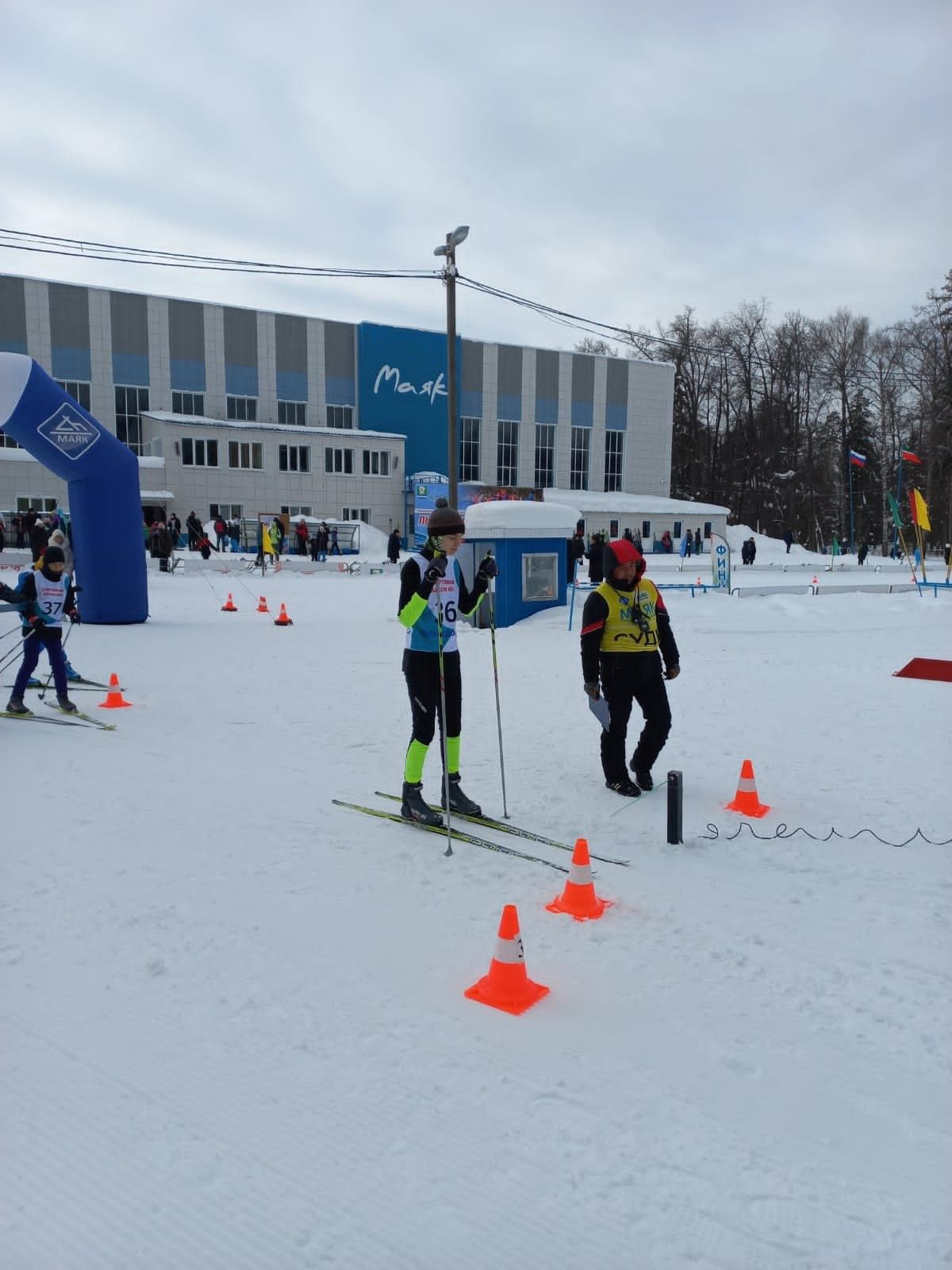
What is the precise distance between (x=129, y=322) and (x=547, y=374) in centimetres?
2423

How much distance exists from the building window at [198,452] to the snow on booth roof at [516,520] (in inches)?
1107

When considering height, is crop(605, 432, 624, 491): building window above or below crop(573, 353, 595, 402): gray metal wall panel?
below

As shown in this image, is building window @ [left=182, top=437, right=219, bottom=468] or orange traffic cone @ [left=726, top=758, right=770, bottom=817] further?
building window @ [left=182, top=437, right=219, bottom=468]

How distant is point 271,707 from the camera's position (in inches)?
346

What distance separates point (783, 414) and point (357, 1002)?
66612mm

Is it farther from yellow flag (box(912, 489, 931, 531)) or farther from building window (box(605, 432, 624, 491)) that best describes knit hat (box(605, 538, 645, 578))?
building window (box(605, 432, 624, 491))

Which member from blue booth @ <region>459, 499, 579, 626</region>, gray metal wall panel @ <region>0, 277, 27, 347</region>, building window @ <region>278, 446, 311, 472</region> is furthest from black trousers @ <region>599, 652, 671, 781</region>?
gray metal wall panel @ <region>0, 277, 27, 347</region>

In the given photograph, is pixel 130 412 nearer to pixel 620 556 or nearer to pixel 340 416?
pixel 340 416

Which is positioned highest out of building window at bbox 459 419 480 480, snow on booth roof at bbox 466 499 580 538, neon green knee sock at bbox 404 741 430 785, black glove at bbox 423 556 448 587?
building window at bbox 459 419 480 480

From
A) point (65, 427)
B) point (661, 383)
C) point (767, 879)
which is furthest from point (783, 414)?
point (767, 879)

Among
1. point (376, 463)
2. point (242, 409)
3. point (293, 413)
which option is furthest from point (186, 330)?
point (376, 463)

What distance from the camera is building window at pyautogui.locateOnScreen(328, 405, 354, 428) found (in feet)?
154

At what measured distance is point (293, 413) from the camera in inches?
1812

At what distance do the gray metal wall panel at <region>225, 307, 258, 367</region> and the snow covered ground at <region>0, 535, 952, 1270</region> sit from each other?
41661 millimetres
